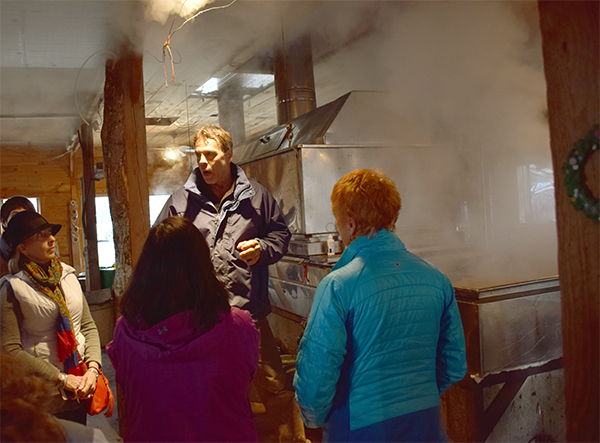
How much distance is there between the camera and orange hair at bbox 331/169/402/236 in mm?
1549

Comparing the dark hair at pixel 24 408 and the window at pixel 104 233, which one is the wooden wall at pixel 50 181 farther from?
the dark hair at pixel 24 408

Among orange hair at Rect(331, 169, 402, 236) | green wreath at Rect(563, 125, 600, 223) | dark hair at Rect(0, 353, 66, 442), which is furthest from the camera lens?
orange hair at Rect(331, 169, 402, 236)

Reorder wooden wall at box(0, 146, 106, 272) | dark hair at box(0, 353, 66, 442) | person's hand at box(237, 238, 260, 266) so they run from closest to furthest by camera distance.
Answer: dark hair at box(0, 353, 66, 442) → person's hand at box(237, 238, 260, 266) → wooden wall at box(0, 146, 106, 272)

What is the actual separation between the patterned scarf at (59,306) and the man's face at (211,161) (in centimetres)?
92

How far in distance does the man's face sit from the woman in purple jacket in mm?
1026

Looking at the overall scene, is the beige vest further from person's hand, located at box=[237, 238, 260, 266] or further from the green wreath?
the green wreath

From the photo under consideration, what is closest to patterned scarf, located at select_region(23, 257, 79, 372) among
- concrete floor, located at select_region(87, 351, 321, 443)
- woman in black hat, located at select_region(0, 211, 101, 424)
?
woman in black hat, located at select_region(0, 211, 101, 424)

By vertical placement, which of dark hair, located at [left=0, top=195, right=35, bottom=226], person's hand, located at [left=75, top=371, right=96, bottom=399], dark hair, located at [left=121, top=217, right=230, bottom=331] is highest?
dark hair, located at [left=0, top=195, right=35, bottom=226]

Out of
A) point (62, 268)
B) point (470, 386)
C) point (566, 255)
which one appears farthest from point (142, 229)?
point (566, 255)

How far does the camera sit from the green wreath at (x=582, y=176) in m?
1.06

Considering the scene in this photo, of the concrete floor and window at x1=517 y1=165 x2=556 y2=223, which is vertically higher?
window at x1=517 y1=165 x2=556 y2=223

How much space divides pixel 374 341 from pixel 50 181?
36.5 feet

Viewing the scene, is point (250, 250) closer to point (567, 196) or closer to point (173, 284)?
point (173, 284)

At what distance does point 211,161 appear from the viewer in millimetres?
2416
